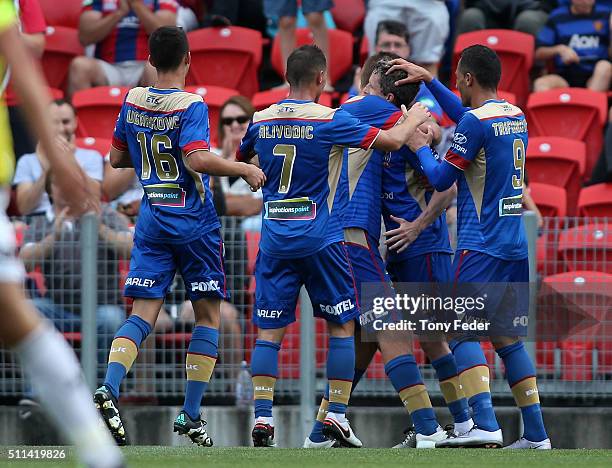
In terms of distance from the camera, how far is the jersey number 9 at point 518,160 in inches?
295

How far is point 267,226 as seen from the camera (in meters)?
7.47

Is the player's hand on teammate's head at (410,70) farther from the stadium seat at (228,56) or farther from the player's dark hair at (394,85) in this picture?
the stadium seat at (228,56)

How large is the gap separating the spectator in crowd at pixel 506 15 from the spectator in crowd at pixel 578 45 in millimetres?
431

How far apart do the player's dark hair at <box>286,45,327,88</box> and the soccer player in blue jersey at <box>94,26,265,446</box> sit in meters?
0.56

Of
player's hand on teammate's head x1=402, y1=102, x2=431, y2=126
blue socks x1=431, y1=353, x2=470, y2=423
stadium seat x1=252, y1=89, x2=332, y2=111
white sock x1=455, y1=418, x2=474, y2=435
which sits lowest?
white sock x1=455, y1=418, x2=474, y2=435

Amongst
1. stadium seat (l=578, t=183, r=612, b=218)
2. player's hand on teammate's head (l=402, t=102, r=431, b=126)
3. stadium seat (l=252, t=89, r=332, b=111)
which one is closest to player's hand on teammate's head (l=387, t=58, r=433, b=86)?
player's hand on teammate's head (l=402, t=102, r=431, b=126)

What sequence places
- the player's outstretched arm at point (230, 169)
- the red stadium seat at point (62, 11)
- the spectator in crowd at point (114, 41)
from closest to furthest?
1. the player's outstretched arm at point (230, 169)
2. the spectator in crowd at point (114, 41)
3. the red stadium seat at point (62, 11)

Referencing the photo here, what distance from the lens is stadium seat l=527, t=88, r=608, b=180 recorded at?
11.8 meters

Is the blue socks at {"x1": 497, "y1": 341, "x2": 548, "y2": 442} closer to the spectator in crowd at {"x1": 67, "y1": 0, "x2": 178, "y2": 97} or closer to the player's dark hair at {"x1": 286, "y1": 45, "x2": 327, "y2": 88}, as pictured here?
the player's dark hair at {"x1": 286, "y1": 45, "x2": 327, "y2": 88}

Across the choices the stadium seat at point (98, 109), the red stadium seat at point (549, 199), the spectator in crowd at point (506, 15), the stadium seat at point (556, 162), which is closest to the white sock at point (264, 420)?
the red stadium seat at point (549, 199)

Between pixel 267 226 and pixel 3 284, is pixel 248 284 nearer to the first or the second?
pixel 267 226

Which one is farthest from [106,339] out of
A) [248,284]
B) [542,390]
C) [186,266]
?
[542,390]

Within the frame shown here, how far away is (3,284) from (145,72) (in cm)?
833

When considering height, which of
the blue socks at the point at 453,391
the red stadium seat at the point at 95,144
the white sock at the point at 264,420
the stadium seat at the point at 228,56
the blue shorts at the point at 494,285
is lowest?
the white sock at the point at 264,420
